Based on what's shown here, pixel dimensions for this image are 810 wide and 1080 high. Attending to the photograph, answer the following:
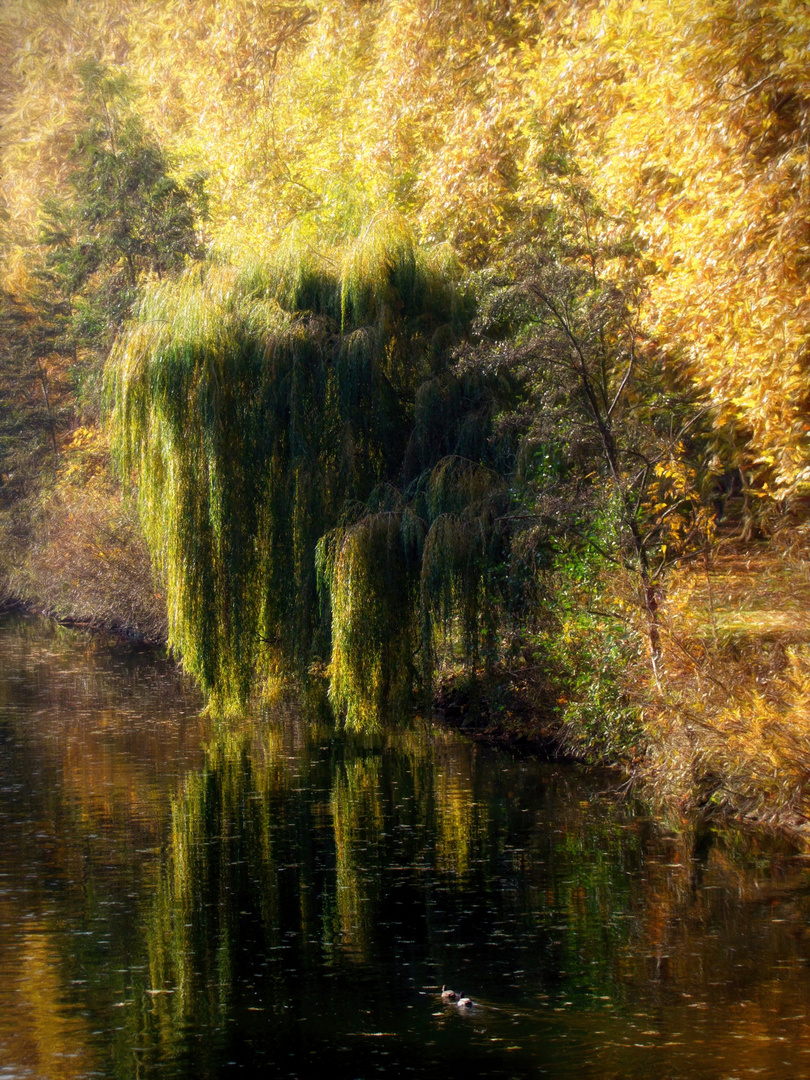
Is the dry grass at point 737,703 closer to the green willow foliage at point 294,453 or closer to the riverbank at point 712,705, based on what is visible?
the riverbank at point 712,705

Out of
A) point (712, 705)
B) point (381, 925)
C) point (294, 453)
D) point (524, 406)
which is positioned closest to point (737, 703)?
point (712, 705)

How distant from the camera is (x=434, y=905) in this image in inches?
367

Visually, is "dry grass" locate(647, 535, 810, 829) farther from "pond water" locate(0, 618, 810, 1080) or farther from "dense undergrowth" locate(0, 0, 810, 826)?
"pond water" locate(0, 618, 810, 1080)

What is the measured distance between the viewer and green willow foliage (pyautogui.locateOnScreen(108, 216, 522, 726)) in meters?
14.4

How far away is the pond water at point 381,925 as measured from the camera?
6.77 m

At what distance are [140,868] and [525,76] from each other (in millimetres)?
11819

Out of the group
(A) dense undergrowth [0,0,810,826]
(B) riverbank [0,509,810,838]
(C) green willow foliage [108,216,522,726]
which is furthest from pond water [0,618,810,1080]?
(C) green willow foliage [108,216,522,726]

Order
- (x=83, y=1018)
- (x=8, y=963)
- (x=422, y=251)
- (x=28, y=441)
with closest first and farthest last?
1. (x=83, y=1018)
2. (x=8, y=963)
3. (x=422, y=251)
4. (x=28, y=441)

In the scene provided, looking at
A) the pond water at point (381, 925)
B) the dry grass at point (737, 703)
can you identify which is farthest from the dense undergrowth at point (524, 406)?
the pond water at point (381, 925)

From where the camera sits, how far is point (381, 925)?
893 cm

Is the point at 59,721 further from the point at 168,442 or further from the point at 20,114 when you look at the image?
the point at 20,114

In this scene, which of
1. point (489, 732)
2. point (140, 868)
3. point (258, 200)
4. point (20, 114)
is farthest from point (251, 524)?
point (20, 114)

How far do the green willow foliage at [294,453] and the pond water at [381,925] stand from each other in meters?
1.53

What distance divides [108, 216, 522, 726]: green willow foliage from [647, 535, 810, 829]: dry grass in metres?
2.96
